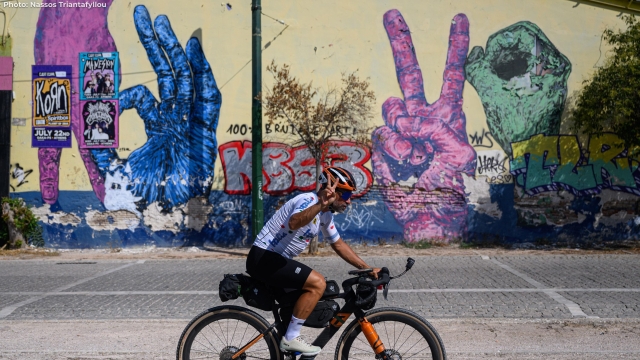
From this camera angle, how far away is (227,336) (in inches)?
194

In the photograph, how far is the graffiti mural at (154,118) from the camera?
16.5m

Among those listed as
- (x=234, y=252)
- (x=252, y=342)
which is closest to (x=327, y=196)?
(x=252, y=342)

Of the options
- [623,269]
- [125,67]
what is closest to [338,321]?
[623,269]

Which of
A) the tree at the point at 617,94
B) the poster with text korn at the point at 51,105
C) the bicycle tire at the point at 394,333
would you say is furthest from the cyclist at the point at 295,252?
the poster with text korn at the point at 51,105

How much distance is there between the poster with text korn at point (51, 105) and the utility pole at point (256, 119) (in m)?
5.03

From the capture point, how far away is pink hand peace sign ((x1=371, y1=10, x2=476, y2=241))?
54.1 ft

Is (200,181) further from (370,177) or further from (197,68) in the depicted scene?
(370,177)

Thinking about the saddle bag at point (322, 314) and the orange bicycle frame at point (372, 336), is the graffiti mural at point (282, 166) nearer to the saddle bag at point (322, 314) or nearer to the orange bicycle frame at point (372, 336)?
the saddle bag at point (322, 314)

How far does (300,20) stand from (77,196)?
7101 millimetres

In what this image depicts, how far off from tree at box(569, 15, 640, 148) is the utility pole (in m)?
7.51

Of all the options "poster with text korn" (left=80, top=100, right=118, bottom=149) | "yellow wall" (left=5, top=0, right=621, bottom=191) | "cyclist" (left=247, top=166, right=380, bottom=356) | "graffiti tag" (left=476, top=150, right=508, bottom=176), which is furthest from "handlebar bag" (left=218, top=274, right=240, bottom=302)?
"poster with text korn" (left=80, top=100, right=118, bottom=149)

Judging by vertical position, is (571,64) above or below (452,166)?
above

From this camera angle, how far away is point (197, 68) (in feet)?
54.2

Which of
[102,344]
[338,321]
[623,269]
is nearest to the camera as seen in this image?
[338,321]
